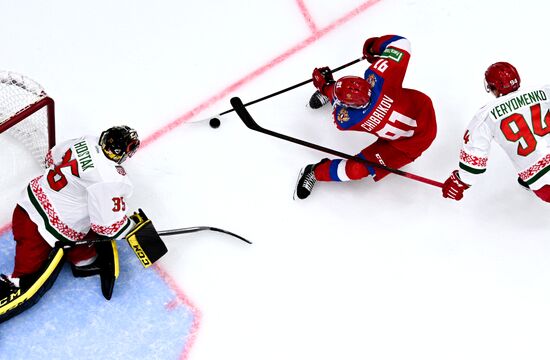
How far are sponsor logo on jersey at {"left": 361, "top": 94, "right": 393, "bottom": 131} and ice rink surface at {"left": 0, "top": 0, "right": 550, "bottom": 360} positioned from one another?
19.4 inches

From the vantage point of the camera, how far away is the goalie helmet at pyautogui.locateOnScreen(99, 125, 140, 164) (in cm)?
294

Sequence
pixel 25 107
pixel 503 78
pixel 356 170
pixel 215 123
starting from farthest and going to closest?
pixel 215 123 → pixel 356 170 → pixel 25 107 → pixel 503 78

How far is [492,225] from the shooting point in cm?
354

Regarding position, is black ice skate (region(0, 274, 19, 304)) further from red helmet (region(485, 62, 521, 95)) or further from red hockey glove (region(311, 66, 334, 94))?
red helmet (region(485, 62, 521, 95))

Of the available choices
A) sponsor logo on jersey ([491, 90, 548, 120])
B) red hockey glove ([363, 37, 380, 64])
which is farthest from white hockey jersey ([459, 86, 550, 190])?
red hockey glove ([363, 37, 380, 64])

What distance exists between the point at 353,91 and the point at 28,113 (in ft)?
4.79

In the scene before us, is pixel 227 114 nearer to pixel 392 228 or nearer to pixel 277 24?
pixel 277 24

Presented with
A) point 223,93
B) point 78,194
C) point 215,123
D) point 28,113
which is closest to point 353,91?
point 215,123

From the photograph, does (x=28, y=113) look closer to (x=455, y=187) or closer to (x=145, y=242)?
(x=145, y=242)

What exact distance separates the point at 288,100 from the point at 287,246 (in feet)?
2.94

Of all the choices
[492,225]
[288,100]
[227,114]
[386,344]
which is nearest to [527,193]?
[492,225]

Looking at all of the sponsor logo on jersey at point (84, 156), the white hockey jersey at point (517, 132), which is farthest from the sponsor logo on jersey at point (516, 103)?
the sponsor logo on jersey at point (84, 156)

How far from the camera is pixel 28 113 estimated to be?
3066mm

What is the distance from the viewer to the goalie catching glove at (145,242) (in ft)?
10.2
